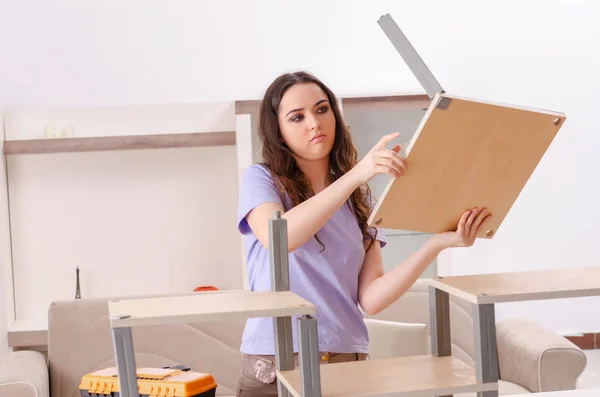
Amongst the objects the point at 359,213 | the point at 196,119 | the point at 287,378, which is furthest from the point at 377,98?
the point at 287,378

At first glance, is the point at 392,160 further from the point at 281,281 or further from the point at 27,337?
the point at 27,337

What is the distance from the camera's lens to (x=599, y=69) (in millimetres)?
5125

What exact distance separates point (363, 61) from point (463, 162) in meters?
3.67

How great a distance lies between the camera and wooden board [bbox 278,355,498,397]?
53.1 inches

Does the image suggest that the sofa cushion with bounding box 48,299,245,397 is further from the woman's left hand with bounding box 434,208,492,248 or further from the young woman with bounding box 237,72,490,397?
the woman's left hand with bounding box 434,208,492,248

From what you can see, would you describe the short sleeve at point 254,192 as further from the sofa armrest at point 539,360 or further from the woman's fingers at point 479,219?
the sofa armrest at point 539,360

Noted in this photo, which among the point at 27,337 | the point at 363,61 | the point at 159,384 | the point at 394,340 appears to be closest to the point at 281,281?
the point at 159,384

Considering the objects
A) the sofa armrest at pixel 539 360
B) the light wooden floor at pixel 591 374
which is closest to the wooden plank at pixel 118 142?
the sofa armrest at pixel 539 360

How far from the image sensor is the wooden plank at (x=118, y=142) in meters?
4.32

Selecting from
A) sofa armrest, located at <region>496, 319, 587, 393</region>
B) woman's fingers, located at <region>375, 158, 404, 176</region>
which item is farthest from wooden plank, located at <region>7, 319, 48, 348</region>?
woman's fingers, located at <region>375, 158, 404, 176</region>

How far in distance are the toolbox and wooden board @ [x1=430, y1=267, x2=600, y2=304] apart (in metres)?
0.90

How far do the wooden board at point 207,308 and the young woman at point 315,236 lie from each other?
0.19 m

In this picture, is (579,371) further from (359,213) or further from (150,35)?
(150,35)

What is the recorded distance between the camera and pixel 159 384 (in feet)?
7.22
